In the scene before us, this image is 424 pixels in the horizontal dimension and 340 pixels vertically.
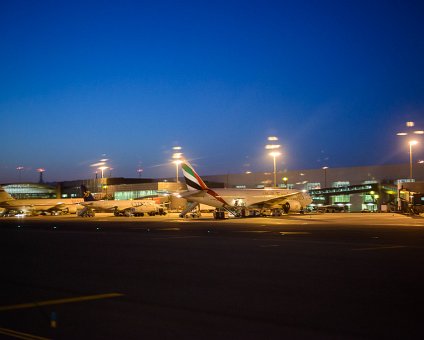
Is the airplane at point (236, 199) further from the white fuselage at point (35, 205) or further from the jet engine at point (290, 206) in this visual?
the white fuselage at point (35, 205)

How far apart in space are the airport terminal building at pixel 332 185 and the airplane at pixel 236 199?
6.00 meters

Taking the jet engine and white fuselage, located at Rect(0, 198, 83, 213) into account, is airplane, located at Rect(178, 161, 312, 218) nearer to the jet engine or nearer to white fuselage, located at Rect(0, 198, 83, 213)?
the jet engine

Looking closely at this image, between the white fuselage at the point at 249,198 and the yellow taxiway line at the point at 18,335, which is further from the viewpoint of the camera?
the white fuselage at the point at 249,198

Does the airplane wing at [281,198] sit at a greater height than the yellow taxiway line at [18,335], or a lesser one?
greater

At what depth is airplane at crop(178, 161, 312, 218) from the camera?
65.0 meters

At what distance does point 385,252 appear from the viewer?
68.1 ft

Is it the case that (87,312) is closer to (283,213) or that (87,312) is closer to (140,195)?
(283,213)

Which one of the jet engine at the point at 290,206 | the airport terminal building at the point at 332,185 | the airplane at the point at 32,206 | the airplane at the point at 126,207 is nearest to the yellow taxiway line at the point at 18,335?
the airport terminal building at the point at 332,185

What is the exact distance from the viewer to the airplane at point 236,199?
213ft

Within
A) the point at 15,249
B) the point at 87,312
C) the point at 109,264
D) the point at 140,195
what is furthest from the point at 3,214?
the point at 87,312

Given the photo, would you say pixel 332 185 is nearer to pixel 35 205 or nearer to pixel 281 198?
pixel 281 198

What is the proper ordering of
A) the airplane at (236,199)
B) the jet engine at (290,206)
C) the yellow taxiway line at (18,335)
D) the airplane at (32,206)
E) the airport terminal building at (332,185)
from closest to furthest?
1. the yellow taxiway line at (18,335)
2. the airplane at (236,199)
3. the jet engine at (290,206)
4. the airport terminal building at (332,185)
5. the airplane at (32,206)

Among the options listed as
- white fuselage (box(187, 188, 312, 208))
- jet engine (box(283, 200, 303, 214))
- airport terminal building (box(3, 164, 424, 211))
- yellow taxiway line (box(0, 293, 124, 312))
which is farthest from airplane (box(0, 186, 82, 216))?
yellow taxiway line (box(0, 293, 124, 312))

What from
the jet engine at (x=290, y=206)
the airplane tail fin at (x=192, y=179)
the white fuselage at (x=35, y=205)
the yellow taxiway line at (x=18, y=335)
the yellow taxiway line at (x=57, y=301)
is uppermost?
the airplane tail fin at (x=192, y=179)
